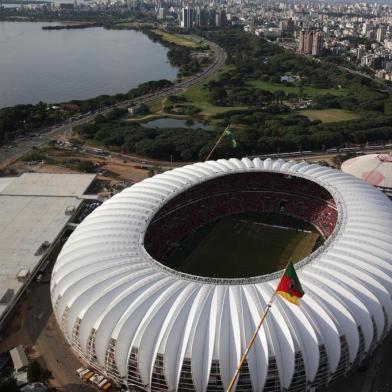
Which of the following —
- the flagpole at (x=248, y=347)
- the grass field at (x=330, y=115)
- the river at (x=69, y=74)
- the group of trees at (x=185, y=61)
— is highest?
the flagpole at (x=248, y=347)

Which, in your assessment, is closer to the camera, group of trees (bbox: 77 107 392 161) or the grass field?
group of trees (bbox: 77 107 392 161)

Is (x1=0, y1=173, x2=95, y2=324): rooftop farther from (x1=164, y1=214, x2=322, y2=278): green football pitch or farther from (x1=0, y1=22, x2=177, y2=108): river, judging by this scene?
(x1=0, y1=22, x2=177, y2=108): river

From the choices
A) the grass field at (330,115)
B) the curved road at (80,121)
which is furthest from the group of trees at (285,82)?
the curved road at (80,121)

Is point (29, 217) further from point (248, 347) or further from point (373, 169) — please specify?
point (373, 169)

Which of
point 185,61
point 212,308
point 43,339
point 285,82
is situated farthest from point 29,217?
point 185,61

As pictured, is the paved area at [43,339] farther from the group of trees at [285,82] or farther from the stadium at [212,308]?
the group of trees at [285,82]

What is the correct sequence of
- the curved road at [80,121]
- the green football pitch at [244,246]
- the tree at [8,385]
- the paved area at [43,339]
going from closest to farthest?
the tree at [8,385], the paved area at [43,339], the green football pitch at [244,246], the curved road at [80,121]

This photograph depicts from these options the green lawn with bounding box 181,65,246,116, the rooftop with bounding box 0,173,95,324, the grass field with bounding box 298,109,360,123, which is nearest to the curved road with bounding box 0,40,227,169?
the green lawn with bounding box 181,65,246,116
